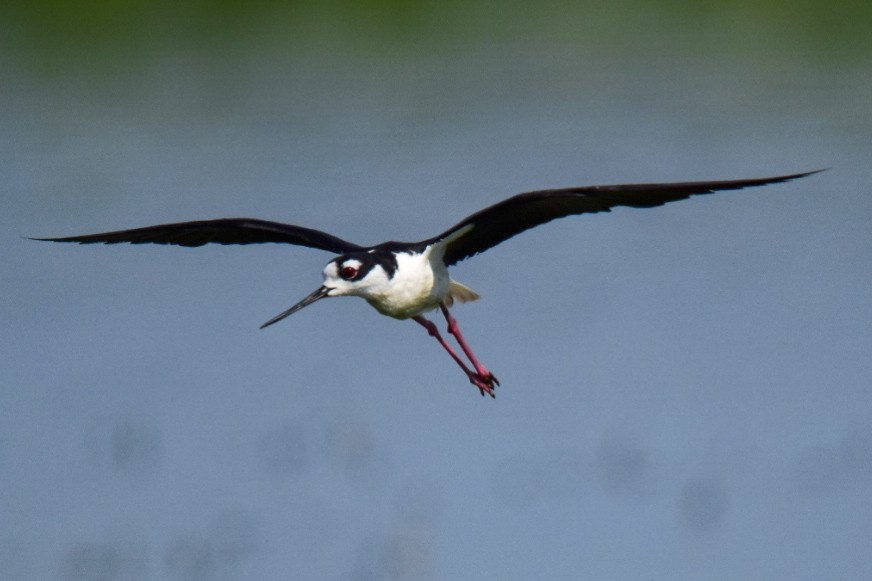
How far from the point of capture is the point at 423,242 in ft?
28.7

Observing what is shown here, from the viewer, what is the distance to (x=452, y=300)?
910 centimetres

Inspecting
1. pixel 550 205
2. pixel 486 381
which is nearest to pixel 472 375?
pixel 486 381

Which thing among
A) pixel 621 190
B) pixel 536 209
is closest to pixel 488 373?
pixel 536 209

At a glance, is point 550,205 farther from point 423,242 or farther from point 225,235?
point 225,235

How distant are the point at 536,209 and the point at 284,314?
59.9 inches

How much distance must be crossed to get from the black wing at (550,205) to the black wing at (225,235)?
2.12 ft

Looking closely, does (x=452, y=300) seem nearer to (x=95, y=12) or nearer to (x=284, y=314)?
(x=284, y=314)

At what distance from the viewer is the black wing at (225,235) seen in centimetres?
888

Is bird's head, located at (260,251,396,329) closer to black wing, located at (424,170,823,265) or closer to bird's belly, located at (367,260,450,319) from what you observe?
bird's belly, located at (367,260,450,319)

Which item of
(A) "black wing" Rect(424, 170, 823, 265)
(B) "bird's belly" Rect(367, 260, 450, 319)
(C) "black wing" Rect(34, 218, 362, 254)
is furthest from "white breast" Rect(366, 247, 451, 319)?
(C) "black wing" Rect(34, 218, 362, 254)

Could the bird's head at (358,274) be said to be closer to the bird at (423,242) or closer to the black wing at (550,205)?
the bird at (423,242)

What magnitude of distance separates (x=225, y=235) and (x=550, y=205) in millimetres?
2100

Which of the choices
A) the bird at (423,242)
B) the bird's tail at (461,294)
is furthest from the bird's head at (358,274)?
the bird's tail at (461,294)

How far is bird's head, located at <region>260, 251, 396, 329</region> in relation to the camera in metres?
8.39
